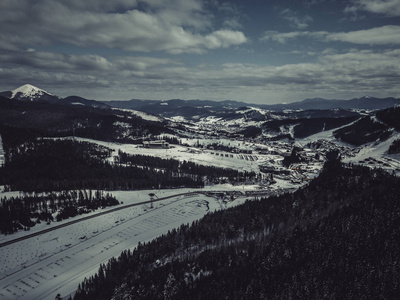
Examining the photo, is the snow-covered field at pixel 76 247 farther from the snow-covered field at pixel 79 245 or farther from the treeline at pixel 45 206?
the treeline at pixel 45 206

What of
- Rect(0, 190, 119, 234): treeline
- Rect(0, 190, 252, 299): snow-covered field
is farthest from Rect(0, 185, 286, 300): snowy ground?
Rect(0, 190, 119, 234): treeline

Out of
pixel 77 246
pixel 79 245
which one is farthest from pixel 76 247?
pixel 79 245

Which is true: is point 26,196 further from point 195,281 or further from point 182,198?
point 195,281

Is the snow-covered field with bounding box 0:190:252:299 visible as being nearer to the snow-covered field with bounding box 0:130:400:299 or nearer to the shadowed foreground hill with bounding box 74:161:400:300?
the snow-covered field with bounding box 0:130:400:299

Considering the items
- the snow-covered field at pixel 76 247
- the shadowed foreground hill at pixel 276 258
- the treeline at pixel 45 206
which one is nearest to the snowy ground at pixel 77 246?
the snow-covered field at pixel 76 247

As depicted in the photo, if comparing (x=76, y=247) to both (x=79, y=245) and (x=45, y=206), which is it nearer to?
(x=79, y=245)
